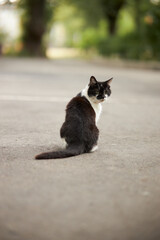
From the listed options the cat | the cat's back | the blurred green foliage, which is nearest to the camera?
the cat

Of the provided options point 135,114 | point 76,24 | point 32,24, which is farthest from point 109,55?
point 76,24

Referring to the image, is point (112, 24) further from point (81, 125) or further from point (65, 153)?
point (65, 153)

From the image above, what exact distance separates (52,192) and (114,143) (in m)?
2.55

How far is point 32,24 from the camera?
34938 mm

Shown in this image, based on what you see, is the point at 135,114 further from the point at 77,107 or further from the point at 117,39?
the point at 117,39

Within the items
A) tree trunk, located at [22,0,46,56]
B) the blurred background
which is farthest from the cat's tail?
tree trunk, located at [22,0,46,56]

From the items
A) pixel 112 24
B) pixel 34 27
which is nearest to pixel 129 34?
pixel 34 27

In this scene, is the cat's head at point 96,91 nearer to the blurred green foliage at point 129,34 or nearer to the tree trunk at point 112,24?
the blurred green foliage at point 129,34

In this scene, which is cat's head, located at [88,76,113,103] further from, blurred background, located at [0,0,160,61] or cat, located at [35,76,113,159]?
blurred background, located at [0,0,160,61]

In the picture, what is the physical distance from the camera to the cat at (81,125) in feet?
17.9

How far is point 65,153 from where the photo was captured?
5.32 m

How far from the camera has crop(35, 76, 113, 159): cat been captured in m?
5.47

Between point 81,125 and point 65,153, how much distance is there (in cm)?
46

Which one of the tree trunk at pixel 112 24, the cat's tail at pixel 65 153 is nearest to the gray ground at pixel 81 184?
the cat's tail at pixel 65 153
